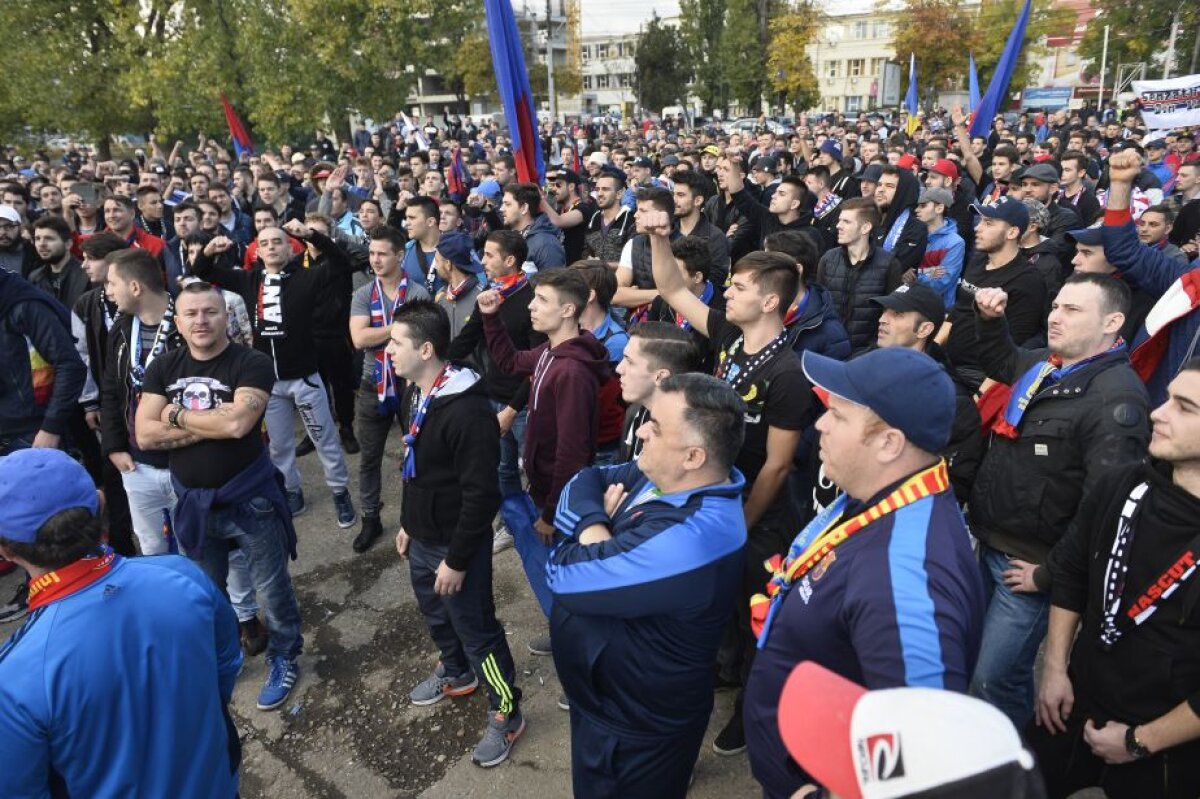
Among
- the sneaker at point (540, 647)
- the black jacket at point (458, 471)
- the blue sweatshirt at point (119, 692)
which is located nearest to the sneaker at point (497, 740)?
the sneaker at point (540, 647)

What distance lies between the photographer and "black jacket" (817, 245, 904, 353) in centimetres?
574

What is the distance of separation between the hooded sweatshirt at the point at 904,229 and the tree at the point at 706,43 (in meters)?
49.7

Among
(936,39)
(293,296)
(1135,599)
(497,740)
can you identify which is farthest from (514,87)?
(936,39)

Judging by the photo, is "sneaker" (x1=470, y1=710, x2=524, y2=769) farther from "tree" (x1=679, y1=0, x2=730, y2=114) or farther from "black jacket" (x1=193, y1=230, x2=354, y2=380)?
"tree" (x1=679, y1=0, x2=730, y2=114)

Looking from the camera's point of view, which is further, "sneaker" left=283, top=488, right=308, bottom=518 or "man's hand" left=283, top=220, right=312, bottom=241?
"sneaker" left=283, top=488, right=308, bottom=518

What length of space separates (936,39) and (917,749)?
52391 mm

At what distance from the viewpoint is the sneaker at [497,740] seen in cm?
355

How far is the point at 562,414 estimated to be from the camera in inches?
150

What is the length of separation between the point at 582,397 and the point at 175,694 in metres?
2.16

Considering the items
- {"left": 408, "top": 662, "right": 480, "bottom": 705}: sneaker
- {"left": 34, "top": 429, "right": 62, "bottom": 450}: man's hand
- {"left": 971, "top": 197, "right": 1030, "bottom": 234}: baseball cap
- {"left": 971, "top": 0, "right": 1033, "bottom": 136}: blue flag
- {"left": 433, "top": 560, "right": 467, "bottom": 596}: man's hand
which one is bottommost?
{"left": 408, "top": 662, "right": 480, "bottom": 705}: sneaker

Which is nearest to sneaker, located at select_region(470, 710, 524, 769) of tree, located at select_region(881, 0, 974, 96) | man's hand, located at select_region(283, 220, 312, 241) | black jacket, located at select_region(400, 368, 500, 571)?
black jacket, located at select_region(400, 368, 500, 571)

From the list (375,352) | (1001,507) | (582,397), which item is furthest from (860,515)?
(375,352)

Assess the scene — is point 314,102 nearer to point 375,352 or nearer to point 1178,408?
point 375,352

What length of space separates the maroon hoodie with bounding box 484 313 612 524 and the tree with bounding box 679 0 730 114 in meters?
53.8
